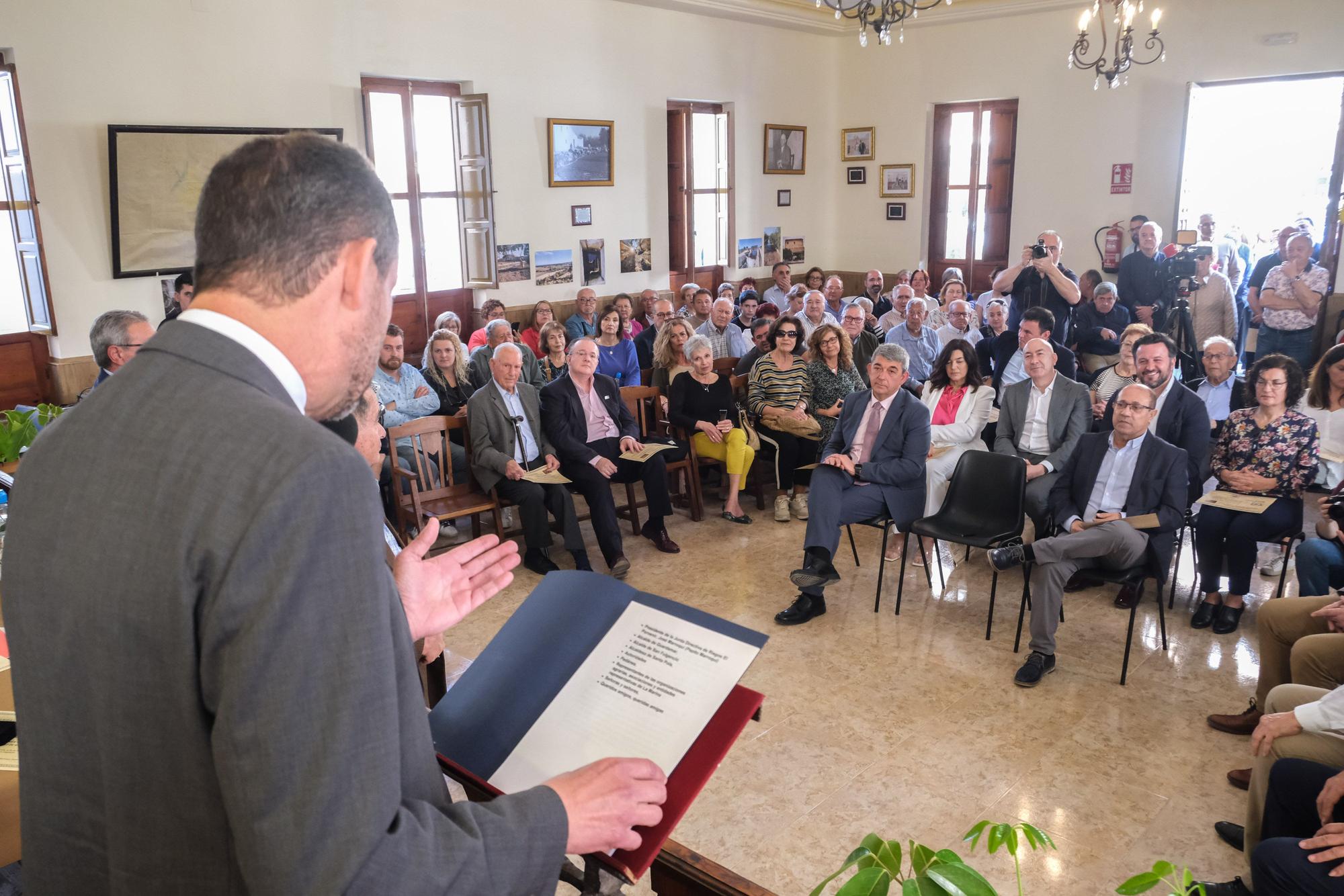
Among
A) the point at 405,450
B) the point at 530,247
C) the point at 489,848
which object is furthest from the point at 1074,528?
the point at 530,247

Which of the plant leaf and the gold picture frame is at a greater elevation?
the gold picture frame

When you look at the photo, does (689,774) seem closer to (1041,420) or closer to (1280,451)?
(1280,451)

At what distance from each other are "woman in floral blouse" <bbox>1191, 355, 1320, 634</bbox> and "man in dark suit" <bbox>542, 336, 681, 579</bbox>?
273 cm

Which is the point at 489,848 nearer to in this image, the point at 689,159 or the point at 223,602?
the point at 223,602

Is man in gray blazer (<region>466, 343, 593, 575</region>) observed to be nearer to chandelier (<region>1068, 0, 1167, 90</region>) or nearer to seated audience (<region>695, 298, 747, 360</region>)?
seated audience (<region>695, 298, 747, 360</region>)

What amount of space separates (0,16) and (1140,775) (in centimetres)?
714

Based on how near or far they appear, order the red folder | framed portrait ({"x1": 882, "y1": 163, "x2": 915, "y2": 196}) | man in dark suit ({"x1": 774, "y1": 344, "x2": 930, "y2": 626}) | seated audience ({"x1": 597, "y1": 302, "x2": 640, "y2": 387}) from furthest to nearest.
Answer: framed portrait ({"x1": 882, "y1": 163, "x2": 915, "y2": 196}), seated audience ({"x1": 597, "y1": 302, "x2": 640, "y2": 387}), man in dark suit ({"x1": 774, "y1": 344, "x2": 930, "y2": 626}), the red folder

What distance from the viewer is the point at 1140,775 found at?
339 centimetres

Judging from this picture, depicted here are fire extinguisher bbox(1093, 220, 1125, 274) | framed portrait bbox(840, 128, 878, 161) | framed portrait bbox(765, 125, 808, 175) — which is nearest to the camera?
fire extinguisher bbox(1093, 220, 1125, 274)

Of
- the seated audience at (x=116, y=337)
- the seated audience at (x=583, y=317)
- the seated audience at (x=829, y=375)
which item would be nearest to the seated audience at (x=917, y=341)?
the seated audience at (x=829, y=375)

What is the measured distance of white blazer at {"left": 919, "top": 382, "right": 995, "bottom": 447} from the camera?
220 inches

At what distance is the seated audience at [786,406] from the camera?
6289 mm

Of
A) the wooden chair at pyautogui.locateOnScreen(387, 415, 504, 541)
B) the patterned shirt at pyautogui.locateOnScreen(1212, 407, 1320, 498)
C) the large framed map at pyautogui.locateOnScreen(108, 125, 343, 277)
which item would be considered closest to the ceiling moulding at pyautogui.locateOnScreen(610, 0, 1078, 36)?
the large framed map at pyautogui.locateOnScreen(108, 125, 343, 277)

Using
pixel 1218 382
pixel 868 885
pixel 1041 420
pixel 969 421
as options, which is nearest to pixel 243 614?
pixel 868 885
